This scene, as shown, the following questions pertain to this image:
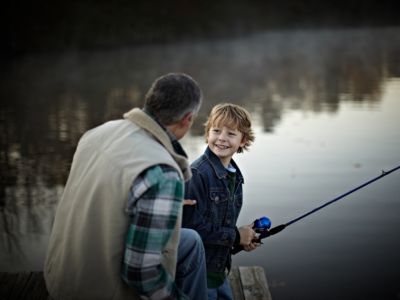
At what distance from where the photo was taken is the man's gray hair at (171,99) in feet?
7.19

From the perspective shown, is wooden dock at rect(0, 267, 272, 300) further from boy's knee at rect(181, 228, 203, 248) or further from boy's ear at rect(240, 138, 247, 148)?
boy's knee at rect(181, 228, 203, 248)

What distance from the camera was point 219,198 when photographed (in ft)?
9.70

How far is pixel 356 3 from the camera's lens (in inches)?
2010

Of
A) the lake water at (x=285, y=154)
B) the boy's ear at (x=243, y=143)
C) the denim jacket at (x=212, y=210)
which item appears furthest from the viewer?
the lake water at (x=285, y=154)

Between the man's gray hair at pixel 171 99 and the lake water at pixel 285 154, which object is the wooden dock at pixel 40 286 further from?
the man's gray hair at pixel 171 99

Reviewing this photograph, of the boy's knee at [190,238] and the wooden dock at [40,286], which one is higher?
the boy's knee at [190,238]

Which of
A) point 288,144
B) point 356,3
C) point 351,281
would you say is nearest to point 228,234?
point 351,281

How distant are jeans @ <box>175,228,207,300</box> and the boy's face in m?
0.71

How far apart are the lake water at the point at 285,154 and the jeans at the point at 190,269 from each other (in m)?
2.26

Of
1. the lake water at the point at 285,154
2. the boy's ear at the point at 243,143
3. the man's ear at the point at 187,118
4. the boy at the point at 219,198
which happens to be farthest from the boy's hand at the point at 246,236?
the lake water at the point at 285,154

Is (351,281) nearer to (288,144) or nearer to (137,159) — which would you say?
(137,159)

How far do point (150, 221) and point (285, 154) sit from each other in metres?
6.97

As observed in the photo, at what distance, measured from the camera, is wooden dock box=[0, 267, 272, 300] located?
329 centimetres

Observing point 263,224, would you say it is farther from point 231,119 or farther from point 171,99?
point 171,99
